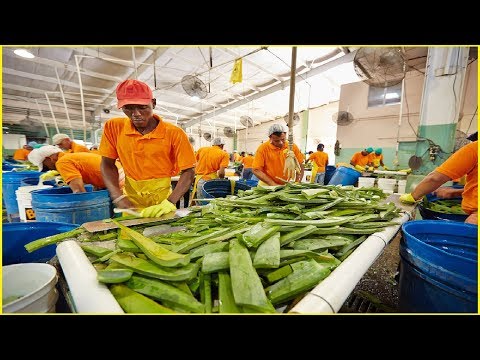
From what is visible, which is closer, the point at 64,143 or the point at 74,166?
the point at 74,166

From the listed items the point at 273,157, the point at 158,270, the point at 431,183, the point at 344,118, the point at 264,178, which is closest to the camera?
the point at 158,270

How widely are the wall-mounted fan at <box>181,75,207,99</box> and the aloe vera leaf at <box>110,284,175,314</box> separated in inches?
235

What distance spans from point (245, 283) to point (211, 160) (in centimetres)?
466

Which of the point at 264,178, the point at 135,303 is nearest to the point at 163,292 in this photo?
the point at 135,303

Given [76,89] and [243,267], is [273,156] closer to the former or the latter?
[243,267]

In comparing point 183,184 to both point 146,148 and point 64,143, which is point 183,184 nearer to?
point 146,148

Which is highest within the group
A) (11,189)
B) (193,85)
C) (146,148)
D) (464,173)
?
(193,85)

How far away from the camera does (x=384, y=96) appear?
33.8 ft

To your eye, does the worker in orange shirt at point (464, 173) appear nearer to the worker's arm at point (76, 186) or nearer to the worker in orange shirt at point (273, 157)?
the worker in orange shirt at point (273, 157)

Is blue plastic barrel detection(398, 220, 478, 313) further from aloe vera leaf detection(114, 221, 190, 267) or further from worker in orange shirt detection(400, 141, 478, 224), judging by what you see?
aloe vera leaf detection(114, 221, 190, 267)

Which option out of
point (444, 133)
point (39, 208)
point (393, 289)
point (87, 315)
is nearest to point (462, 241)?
point (393, 289)

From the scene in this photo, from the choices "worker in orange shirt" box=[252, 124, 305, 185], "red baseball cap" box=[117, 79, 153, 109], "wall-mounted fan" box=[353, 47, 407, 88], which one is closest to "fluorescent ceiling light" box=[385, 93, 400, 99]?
"wall-mounted fan" box=[353, 47, 407, 88]

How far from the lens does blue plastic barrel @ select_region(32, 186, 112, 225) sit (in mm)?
2357

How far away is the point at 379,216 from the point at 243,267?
4.65 feet
